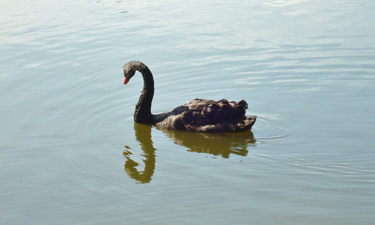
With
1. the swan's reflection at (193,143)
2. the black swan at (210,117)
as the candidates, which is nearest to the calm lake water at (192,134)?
the swan's reflection at (193,143)

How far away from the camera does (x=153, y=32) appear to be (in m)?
13.0

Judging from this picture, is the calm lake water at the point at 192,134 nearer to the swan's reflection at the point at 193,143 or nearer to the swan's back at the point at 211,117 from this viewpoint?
the swan's reflection at the point at 193,143

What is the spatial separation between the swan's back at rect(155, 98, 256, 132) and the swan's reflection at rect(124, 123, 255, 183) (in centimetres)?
10

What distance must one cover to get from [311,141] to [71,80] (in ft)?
16.3

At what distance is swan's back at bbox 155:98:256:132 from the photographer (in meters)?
7.45

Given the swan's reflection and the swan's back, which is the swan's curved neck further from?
the swan's back

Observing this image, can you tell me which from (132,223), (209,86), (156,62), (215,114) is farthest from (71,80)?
(132,223)

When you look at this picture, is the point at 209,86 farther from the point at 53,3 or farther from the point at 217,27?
the point at 53,3

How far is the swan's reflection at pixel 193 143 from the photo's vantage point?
6.29 m

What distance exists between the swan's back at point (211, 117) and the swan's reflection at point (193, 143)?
104 mm

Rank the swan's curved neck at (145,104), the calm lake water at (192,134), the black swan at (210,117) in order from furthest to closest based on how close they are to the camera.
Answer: the swan's curved neck at (145,104), the black swan at (210,117), the calm lake water at (192,134)

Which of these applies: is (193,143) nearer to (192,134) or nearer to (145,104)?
(192,134)

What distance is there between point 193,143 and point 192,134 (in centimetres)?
42

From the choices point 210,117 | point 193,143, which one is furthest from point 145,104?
point 193,143
